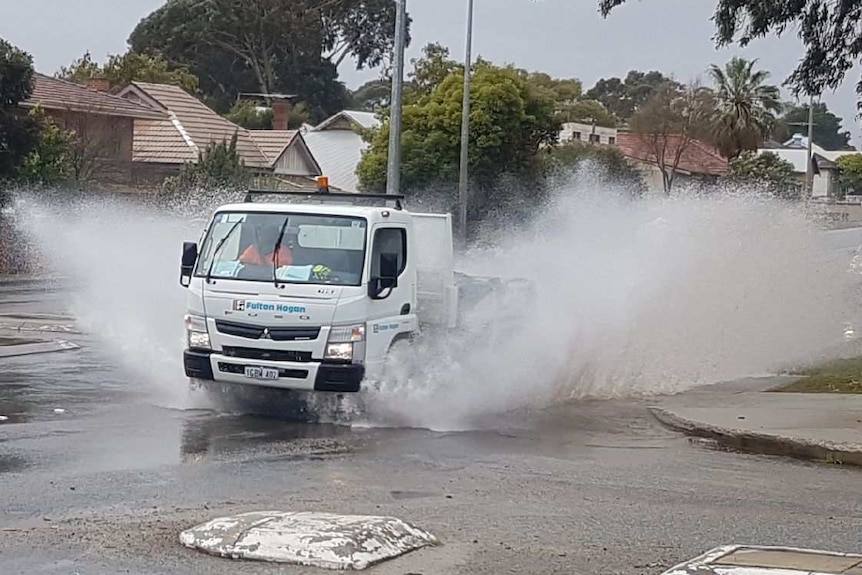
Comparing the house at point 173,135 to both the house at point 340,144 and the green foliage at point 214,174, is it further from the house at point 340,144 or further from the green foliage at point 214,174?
the house at point 340,144

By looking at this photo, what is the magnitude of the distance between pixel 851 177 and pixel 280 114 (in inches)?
1671

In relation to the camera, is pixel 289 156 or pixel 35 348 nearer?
pixel 35 348

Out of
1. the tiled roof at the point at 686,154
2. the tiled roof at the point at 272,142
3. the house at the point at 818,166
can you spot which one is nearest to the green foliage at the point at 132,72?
the tiled roof at the point at 272,142

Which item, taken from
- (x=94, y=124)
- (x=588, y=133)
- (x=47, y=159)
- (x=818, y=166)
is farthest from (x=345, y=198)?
(x=818, y=166)

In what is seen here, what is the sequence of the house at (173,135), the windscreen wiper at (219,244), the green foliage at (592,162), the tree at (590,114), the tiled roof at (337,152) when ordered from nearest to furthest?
the windscreen wiper at (219,244)
the green foliage at (592,162)
the house at (173,135)
the tiled roof at (337,152)
the tree at (590,114)

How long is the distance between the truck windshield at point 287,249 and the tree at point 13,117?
24628 mm

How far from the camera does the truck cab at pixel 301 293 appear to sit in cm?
1355

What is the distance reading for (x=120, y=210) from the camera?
38.0 m

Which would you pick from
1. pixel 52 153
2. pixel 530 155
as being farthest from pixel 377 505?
pixel 530 155

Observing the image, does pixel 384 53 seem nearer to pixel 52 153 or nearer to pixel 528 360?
pixel 52 153

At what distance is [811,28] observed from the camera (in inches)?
725

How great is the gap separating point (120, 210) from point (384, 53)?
152ft

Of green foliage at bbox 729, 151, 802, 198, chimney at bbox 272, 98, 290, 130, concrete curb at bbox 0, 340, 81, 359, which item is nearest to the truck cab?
concrete curb at bbox 0, 340, 81, 359

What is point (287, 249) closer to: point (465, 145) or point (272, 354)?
point (272, 354)
